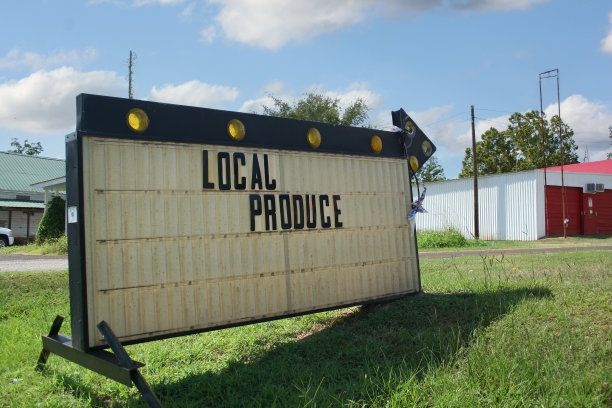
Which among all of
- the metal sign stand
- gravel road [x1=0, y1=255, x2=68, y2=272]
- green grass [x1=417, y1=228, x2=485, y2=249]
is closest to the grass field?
the metal sign stand

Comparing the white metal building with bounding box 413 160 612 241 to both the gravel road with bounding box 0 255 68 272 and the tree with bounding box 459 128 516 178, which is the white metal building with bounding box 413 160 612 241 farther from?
the gravel road with bounding box 0 255 68 272

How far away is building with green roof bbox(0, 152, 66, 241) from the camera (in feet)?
98.8

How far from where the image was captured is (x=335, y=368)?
4391mm

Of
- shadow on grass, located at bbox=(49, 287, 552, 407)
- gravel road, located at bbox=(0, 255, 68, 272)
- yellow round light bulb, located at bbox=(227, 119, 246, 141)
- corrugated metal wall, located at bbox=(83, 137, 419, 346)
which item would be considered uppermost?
yellow round light bulb, located at bbox=(227, 119, 246, 141)

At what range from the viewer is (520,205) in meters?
24.8

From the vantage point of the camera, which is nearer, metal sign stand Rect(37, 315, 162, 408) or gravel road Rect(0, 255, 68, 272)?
metal sign stand Rect(37, 315, 162, 408)

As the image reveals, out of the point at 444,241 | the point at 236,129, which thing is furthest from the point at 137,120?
the point at 444,241

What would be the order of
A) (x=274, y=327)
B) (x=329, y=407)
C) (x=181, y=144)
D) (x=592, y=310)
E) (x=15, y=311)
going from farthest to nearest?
(x=15, y=311)
(x=274, y=327)
(x=592, y=310)
(x=181, y=144)
(x=329, y=407)

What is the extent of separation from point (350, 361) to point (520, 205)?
22.8 meters

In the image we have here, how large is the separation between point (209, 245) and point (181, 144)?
3.38 feet

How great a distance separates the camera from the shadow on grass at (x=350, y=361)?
12.8 ft

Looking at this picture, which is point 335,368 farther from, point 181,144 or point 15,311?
point 15,311

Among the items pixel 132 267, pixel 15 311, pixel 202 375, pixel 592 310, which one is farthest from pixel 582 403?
pixel 15 311

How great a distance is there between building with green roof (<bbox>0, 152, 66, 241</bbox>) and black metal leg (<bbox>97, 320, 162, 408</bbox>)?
26593 mm
